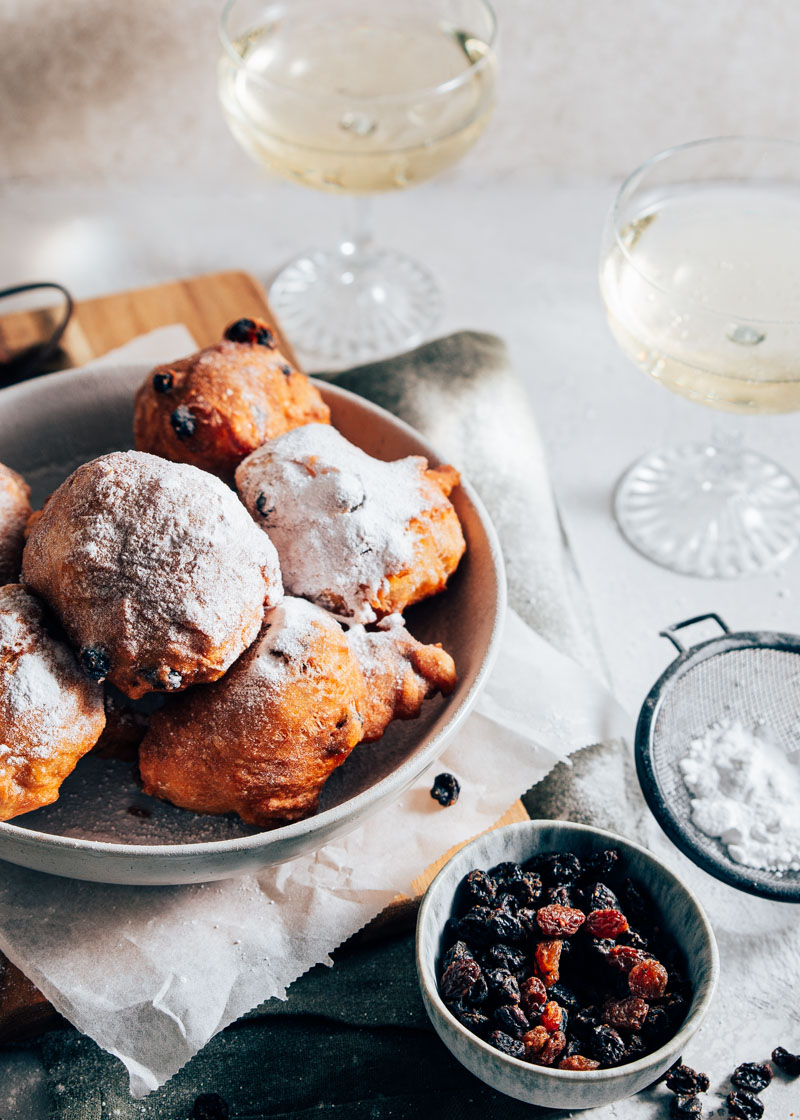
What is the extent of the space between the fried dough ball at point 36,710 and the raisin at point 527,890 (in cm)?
51

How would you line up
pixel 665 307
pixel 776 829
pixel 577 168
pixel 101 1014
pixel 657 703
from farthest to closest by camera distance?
pixel 577 168 < pixel 665 307 < pixel 657 703 < pixel 776 829 < pixel 101 1014

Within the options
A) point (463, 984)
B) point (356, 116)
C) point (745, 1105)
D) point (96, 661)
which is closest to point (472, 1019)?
point (463, 984)

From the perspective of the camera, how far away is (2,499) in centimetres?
135

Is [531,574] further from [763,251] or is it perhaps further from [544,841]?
[763,251]

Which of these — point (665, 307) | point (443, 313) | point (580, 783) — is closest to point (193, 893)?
point (580, 783)

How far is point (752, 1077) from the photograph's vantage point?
4.36 feet

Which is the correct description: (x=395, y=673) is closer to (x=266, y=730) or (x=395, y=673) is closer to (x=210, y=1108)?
(x=266, y=730)

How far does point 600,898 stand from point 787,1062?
0.31m

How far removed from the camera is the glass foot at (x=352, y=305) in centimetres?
237

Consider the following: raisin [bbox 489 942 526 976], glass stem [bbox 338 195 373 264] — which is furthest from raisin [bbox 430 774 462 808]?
glass stem [bbox 338 195 373 264]

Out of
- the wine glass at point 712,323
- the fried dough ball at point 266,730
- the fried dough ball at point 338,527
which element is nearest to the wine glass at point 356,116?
the wine glass at point 712,323

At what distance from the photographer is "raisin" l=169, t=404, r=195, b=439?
141 centimetres

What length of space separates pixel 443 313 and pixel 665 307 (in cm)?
85

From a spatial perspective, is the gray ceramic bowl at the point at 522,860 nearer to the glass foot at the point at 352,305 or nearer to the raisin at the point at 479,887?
the raisin at the point at 479,887
